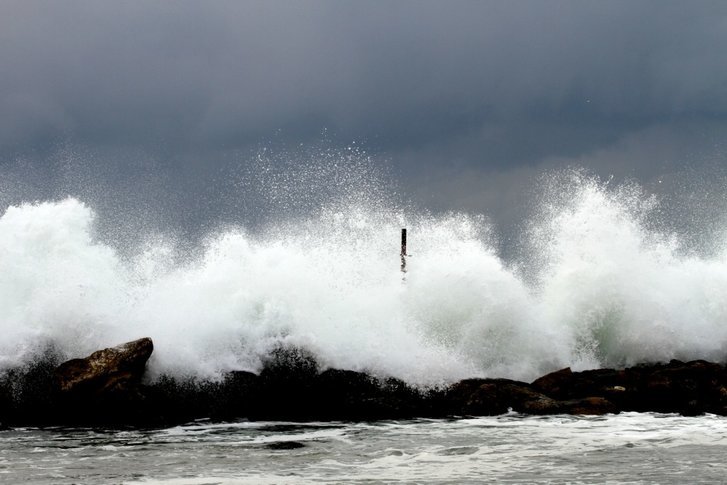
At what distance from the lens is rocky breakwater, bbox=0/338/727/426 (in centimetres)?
1450

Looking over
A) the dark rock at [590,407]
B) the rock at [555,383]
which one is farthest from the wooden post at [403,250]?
the dark rock at [590,407]

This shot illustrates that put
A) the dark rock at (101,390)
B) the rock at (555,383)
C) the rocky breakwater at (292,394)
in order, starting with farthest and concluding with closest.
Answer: the rock at (555,383) < the rocky breakwater at (292,394) < the dark rock at (101,390)

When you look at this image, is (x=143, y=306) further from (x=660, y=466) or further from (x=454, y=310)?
(x=660, y=466)

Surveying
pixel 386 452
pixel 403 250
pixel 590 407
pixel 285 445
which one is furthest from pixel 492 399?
pixel 403 250

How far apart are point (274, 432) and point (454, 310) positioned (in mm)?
8137

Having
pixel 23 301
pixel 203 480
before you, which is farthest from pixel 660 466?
pixel 23 301

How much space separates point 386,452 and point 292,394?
4.78 m

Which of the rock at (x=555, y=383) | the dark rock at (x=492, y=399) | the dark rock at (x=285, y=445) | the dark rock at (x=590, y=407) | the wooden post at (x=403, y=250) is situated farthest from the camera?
the wooden post at (x=403, y=250)

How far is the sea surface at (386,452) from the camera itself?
9430 mm

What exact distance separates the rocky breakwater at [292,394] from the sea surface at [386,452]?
29.3 inches

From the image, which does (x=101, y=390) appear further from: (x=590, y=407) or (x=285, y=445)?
(x=590, y=407)

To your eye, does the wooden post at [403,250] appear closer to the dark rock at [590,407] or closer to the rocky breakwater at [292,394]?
the rocky breakwater at [292,394]

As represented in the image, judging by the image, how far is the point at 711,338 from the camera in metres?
21.9

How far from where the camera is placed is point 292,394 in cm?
1570
